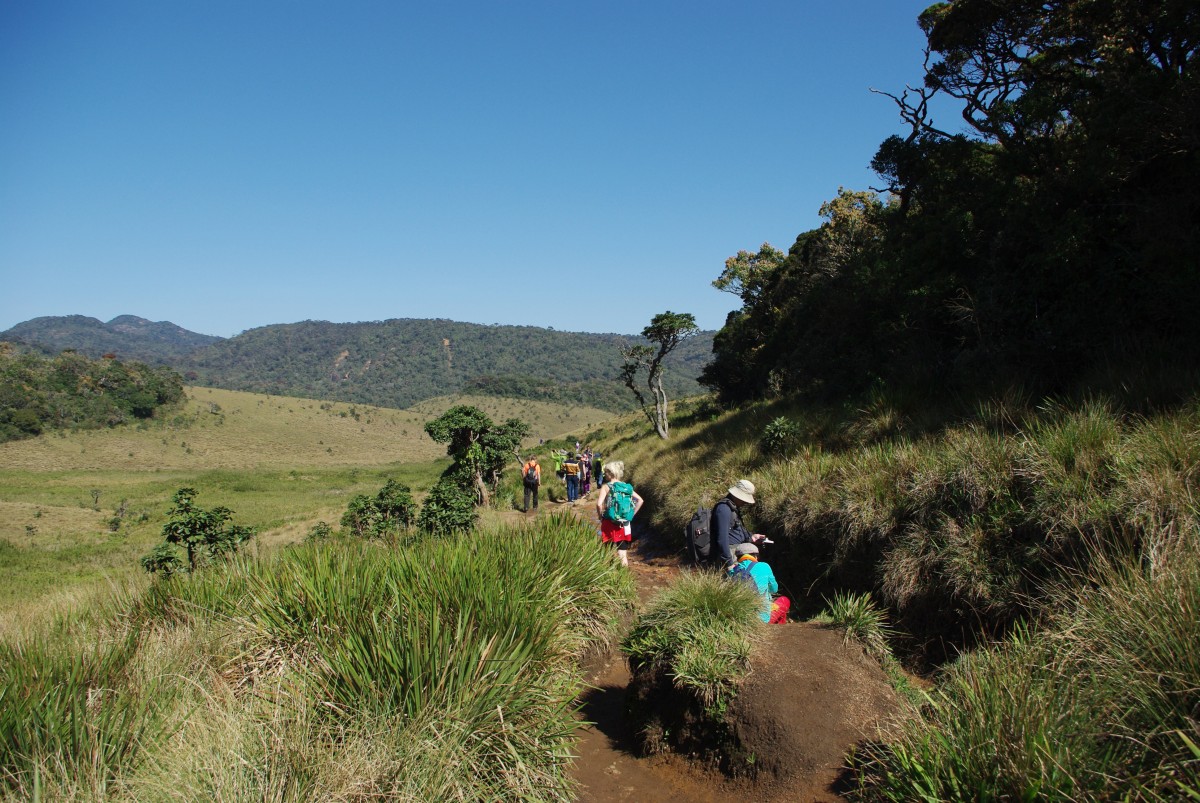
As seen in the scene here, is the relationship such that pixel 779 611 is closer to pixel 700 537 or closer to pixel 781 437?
pixel 700 537

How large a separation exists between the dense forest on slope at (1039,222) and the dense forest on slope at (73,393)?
84099 mm

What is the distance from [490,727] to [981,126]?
11891 mm

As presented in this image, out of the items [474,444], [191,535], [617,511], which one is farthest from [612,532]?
[474,444]

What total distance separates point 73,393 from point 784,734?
95.9m

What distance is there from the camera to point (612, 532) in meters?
7.65

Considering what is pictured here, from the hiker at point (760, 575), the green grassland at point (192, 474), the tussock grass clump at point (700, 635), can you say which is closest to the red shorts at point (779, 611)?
the hiker at point (760, 575)

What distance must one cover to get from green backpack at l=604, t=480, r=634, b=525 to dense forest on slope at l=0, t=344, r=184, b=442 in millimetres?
82945

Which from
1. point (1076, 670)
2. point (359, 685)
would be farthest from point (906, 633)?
point (359, 685)

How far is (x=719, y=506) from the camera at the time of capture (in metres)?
5.97

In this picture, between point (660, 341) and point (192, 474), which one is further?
point (192, 474)

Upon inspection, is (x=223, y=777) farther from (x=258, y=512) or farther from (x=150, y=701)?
(x=258, y=512)

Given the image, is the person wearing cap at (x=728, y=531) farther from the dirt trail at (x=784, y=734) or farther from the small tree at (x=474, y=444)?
the small tree at (x=474, y=444)

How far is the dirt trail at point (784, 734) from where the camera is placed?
3844mm

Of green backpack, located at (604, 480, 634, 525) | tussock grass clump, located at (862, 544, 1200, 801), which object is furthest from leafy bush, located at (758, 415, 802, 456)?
tussock grass clump, located at (862, 544, 1200, 801)
